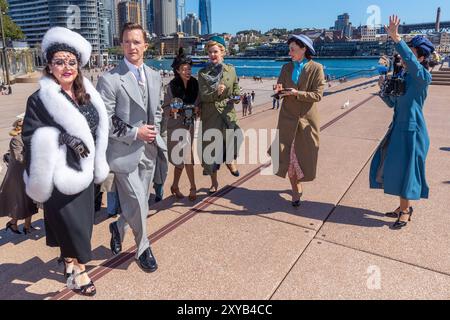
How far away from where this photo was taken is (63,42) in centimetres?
240

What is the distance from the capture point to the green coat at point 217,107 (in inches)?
169

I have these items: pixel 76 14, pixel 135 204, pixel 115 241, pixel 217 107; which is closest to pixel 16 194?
pixel 115 241

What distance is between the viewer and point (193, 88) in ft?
14.0

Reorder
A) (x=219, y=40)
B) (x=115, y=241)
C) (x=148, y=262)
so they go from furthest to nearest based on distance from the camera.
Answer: (x=219, y=40) < (x=115, y=241) < (x=148, y=262)

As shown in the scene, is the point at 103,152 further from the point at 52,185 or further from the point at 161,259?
the point at 161,259

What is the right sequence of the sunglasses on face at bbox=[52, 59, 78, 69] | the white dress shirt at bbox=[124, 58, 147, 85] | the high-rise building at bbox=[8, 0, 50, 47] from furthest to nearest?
1. the high-rise building at bbox=[8, 0, 50, 47]
2. the white dress shirt at bbox=[124, 58, 147, 85]
3. the sunglasses on face at bbox=[52, 59, 78, 69]

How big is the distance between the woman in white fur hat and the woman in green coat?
1.84m

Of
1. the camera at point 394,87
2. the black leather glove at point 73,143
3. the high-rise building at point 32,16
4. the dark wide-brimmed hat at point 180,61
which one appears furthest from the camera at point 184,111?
the high-rise building at point 32,16

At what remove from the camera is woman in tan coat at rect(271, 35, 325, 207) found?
12.8ft

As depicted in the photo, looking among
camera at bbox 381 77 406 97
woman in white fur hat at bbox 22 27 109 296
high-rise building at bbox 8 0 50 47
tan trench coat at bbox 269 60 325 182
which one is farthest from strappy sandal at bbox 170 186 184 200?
high-rise building at bbox 8 0 50 47

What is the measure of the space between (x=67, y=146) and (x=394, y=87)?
308 cm

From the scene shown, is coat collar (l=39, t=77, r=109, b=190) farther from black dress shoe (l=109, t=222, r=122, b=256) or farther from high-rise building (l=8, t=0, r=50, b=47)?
high-rise building (l=8, t=0, r=50, b=47)

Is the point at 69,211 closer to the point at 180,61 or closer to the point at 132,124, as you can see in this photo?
the point at 132,124

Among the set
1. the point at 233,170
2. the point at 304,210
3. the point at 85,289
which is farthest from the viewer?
the point at 233,170
